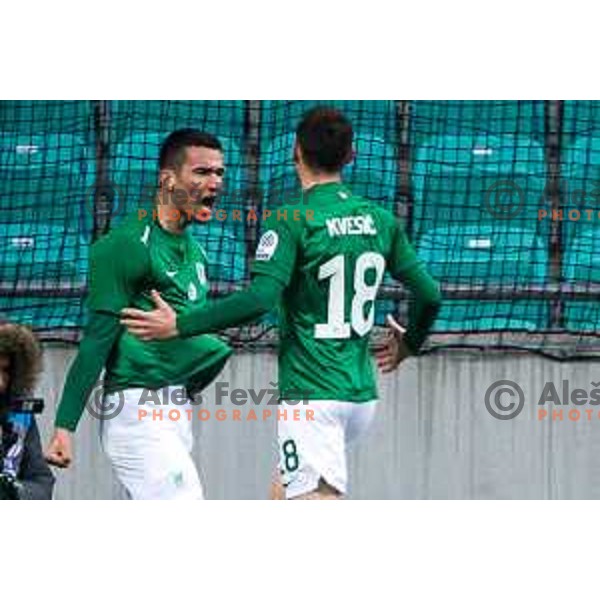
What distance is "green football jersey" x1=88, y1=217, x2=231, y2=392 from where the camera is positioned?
7.71 metres

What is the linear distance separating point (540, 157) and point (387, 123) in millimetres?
804

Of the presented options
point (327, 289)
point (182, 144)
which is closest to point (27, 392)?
point (182, 144)

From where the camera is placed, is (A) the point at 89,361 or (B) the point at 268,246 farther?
(A) the point at 89,361

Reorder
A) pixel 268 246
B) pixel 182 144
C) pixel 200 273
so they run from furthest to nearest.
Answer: pixel 182 144 → pixel 200 273 → pixel 268 246

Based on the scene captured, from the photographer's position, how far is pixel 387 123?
33.1ft

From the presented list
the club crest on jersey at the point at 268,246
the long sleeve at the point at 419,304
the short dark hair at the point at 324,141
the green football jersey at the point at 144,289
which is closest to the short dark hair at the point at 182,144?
the green football jersey at the point at 144,289

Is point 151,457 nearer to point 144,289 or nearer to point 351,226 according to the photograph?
point 144,289

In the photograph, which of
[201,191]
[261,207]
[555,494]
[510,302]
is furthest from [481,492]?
[201,191]

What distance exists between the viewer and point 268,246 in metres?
7.24

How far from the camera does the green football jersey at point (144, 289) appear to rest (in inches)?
304

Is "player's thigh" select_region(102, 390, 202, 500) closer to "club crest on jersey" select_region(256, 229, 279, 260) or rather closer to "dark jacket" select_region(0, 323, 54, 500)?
"dark jacket" select_region(0, 323, 54, 500)

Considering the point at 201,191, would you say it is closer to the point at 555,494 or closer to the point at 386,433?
the point at 386,433

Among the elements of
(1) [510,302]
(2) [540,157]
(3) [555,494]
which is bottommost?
(3) [555,494]

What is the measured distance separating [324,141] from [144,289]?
0.92m
